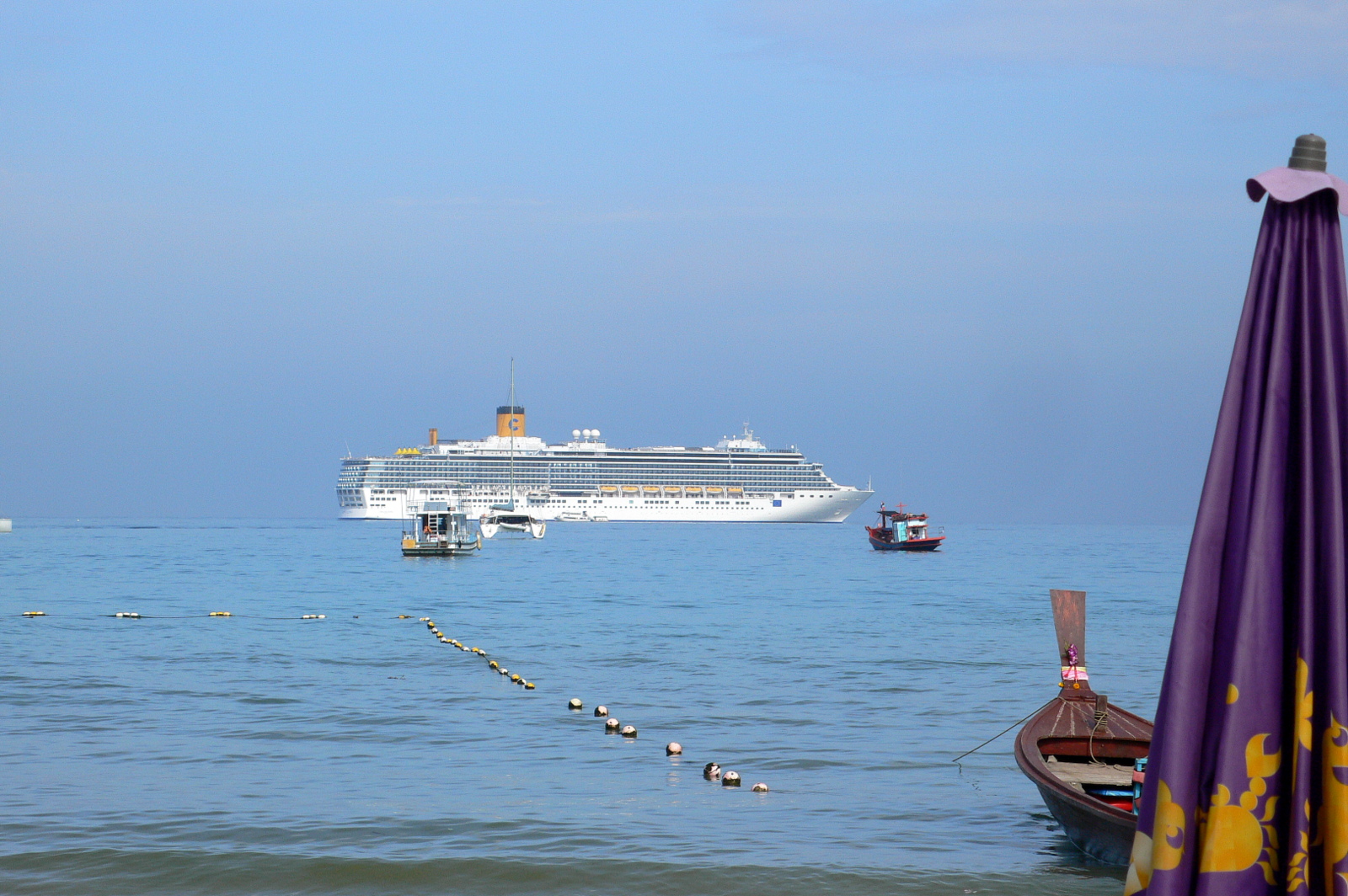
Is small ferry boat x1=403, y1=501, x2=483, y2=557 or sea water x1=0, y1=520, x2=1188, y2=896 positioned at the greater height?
small ferry boat x1=403, y1=501, x2=483, y2=557

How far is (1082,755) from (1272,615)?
21.8 ft

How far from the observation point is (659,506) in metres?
113

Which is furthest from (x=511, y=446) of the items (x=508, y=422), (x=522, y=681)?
(x=522, y=681)

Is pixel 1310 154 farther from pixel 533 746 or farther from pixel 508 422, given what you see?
pixel 508 422

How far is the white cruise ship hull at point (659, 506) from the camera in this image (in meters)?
110

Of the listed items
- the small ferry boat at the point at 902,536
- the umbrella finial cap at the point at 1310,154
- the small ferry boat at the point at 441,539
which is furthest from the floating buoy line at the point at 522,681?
the small ferry boat at the point at 902,536

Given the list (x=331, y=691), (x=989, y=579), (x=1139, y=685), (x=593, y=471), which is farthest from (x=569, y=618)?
(x=593, y=471)

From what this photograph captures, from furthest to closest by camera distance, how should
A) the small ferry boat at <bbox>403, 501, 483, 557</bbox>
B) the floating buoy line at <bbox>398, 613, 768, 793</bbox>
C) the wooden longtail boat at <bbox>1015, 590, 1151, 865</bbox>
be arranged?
the small ferry boat at <bbox>403, 501, 483, 557</bbox> → the floating buoy line at <bbox>398, 613, 768, 793</bbox> → the wooden longtail boat at <bbox>1015, 590, 1151, 865</bbox>

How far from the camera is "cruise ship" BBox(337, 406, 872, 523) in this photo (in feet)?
359

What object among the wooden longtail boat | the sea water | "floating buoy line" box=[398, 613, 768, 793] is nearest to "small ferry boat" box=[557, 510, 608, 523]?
the sea water

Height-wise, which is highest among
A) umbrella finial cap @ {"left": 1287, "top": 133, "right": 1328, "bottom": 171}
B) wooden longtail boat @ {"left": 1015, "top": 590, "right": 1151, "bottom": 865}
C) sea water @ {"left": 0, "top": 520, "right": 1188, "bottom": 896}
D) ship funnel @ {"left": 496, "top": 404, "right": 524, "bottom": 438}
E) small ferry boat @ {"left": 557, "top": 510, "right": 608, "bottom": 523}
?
ship funnel @ {"left": 496, "top": 404, "right": 524, "bottom": 438}

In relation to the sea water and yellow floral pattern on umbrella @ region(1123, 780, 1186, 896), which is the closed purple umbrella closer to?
yellow floral pattern on umbrella @ region(1123, 780, 1186, 896)

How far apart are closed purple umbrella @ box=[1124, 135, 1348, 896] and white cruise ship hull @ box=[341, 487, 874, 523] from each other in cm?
10636

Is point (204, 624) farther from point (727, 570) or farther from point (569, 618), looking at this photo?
point (727, 570)
